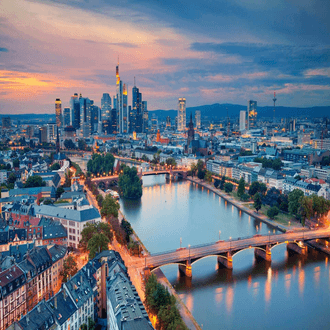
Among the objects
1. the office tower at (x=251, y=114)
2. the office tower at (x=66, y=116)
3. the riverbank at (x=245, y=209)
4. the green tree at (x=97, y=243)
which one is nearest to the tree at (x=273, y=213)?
the riverbank at (x=245, y=209)

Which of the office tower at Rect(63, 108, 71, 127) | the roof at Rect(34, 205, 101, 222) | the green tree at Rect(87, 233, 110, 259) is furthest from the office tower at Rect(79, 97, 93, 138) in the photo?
the green tree at Rect(87, 233, 110, 259)

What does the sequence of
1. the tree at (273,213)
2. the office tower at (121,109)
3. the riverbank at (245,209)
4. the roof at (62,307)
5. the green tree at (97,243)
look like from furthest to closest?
the office tower at (121,109) < the tree at (273,213) < the riverbank at (245,209) < the green tree at (97,243) < the roof at (62,307)

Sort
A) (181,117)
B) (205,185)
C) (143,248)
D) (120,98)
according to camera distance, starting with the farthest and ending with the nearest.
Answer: (181,117) → (120,98) → (205,185) → (143,248)

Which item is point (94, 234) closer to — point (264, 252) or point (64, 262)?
point (64, 262)

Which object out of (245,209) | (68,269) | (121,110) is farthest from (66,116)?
(68,269)

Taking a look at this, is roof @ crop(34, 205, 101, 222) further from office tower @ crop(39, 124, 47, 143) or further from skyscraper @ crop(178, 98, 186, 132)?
skyscraper @ crop(178, 98, 186, 132)

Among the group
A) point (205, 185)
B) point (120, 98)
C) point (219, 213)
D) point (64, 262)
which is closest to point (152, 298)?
point (64, 262)

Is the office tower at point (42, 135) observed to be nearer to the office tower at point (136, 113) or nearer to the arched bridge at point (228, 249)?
the office tower at point (136, 113)
